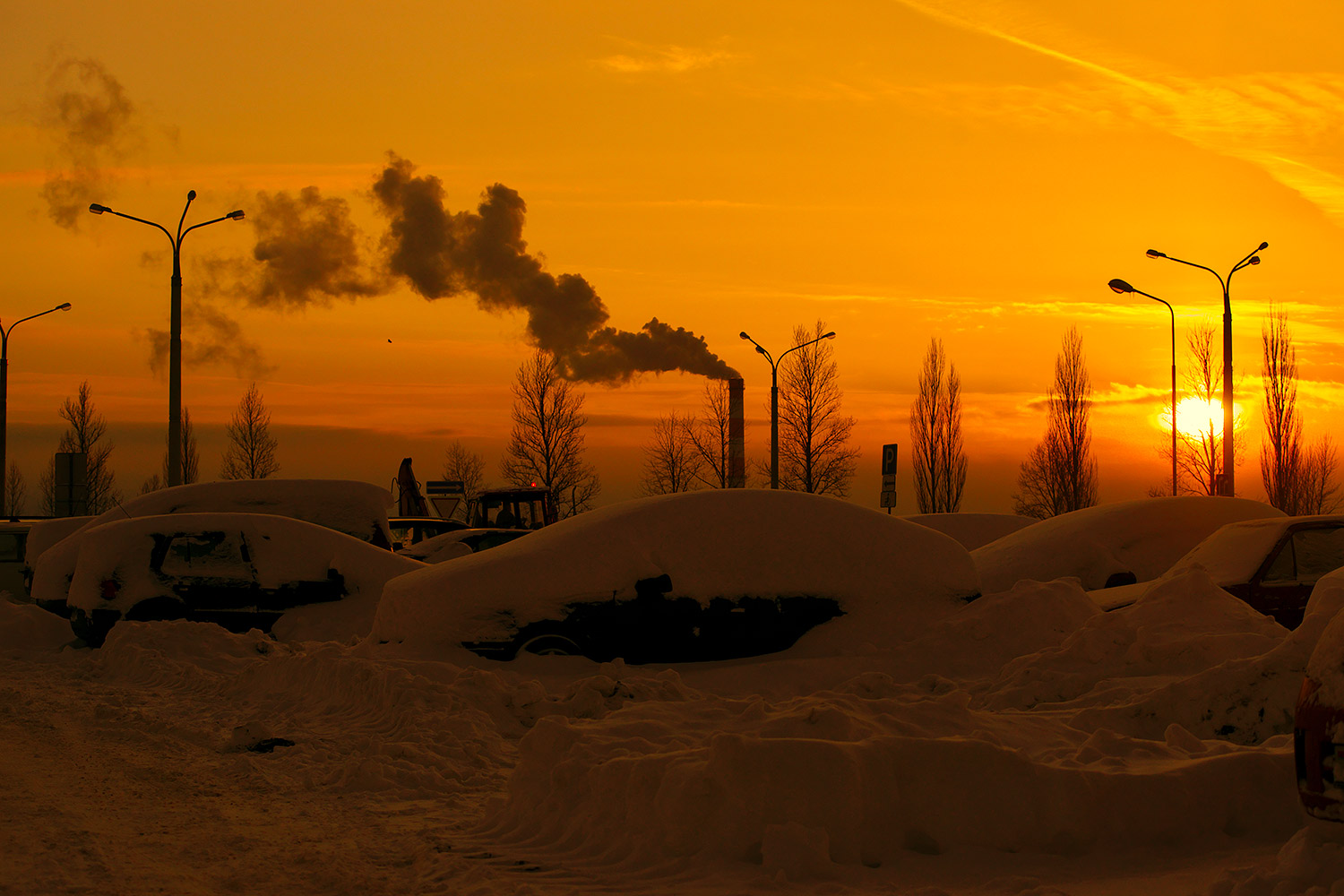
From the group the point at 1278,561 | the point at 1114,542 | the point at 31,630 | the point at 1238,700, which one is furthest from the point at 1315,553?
the point at 31,630

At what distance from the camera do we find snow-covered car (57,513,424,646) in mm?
11391

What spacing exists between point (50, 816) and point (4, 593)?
42.6ft

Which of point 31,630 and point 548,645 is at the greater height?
point 548,645

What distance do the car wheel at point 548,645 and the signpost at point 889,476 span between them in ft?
42.7

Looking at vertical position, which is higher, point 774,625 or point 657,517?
point 657,517

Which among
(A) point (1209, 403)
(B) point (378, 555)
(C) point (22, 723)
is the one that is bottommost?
(C) point (22, 723)

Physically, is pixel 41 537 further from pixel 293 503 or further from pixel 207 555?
pixel 207 555

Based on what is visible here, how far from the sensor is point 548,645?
8258 millimetres

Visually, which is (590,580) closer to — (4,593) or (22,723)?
(22,723)

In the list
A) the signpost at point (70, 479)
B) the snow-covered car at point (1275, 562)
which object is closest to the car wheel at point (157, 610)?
the snow-covered car at point (1275, 562)

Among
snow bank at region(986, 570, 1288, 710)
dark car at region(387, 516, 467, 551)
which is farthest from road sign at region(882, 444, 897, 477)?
snow bank at region(986, 570, 1288, 710)

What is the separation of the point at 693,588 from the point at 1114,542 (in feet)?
16.6

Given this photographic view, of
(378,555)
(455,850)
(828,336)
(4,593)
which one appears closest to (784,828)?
(455,850)

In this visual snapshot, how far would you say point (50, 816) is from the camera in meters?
5.05
